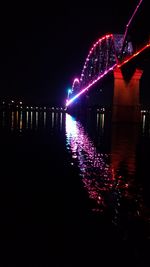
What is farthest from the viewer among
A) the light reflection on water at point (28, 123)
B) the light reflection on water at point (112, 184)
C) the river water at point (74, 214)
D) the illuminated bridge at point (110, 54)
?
the illuminated bridge at point (110, 54)

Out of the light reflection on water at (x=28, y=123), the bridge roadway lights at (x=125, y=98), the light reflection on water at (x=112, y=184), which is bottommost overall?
the light reflection on water at (x=28, y=123)

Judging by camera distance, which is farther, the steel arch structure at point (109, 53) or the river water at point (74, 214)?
the steel arch structure at point (109, 53)

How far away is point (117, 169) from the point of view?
1277cm

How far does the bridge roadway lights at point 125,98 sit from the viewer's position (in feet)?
187

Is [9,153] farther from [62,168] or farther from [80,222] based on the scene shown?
[80,222]

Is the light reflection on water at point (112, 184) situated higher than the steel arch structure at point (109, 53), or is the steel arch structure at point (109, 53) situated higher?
the steel arch structure at point (109, 53)

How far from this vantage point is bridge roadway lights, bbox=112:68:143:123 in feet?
187

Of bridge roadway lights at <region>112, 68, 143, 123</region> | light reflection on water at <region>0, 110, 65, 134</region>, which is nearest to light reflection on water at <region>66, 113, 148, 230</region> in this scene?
light reflection on water at <region>0, 110, 65, 134</region>

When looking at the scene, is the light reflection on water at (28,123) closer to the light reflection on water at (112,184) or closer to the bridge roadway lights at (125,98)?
the bridge roadway lights at (125,98)

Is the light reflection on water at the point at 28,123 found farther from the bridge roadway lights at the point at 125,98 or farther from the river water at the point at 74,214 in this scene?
the river water at the point at 74,214

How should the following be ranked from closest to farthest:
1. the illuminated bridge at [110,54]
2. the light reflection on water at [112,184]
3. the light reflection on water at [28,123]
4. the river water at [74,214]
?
the river water at [74,214]
the light reflection on water at [112,184]
the light reflection on water at [28,123]
the illuminated bridge at [110,54]

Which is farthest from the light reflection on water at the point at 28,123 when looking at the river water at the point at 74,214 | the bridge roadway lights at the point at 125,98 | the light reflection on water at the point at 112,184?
the river water at the point at 74,214

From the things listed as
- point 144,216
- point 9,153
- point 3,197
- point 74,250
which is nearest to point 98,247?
point 74,250

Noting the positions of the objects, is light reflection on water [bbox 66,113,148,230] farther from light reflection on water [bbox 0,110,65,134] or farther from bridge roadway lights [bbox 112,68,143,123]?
bridge roadway lights [bbox 112,68,143,123]
